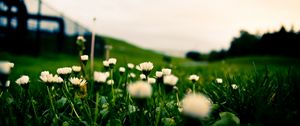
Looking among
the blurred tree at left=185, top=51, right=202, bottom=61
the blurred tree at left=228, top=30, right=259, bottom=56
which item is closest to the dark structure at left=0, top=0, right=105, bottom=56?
the blurred tree at left=228, top=30, right=259, bottom=56

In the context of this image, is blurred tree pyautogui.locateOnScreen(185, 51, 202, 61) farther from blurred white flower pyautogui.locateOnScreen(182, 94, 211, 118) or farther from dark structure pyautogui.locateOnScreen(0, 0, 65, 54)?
blurred white flower pyautogui.locateOnScreen(182, 94, 211, 118)

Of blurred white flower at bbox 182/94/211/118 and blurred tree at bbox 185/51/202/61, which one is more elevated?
blurred white flower at bbox 182/94/211/118

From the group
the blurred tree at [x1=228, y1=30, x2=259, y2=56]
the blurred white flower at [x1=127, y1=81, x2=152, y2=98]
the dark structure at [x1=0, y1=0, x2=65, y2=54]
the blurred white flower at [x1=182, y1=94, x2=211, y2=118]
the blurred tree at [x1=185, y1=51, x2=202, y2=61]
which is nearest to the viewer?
the blurred white flower at [x1=182, y1=94, x2=211, y2=118]

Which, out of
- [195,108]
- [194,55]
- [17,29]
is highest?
[17,29]

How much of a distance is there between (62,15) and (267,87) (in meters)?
14.6

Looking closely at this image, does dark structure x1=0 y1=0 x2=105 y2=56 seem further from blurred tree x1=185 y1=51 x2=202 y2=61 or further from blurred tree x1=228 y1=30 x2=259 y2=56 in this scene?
blurred tree x1=185 y1=51 x2=202 y2=61

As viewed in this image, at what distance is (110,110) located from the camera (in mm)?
1975

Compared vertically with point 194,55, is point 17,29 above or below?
above

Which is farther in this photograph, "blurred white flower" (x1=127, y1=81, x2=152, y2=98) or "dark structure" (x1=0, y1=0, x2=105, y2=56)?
"dark structure" (x1=0, y1=0, x2=105, y2=56)

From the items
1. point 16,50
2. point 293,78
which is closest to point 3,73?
point 293,78

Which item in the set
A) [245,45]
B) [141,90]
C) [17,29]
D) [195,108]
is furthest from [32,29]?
[245,45]

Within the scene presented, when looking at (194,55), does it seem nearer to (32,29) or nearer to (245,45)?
(245,45)

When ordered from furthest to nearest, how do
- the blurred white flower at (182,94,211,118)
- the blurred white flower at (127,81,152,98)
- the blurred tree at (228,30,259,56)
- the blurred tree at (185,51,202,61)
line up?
the blurred tree at (185,51,202,61), the blurred tree at (228,30,259,56), the blurred white flower at (127,81,152,98), the blurred white flower at (182,94,211,118)

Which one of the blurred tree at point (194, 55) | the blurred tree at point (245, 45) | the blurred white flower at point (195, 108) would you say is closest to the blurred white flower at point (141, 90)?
the blurred white flower at point (195, 108)
